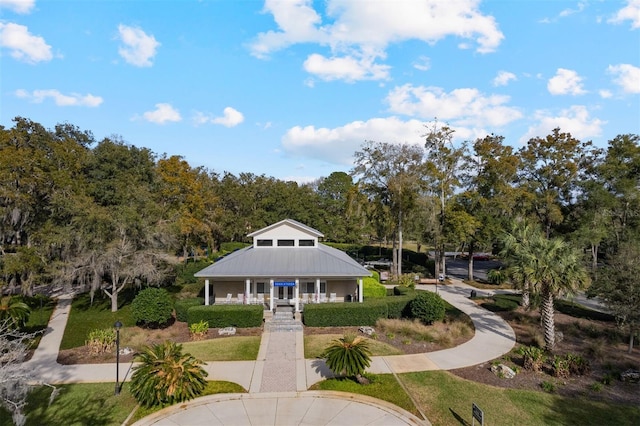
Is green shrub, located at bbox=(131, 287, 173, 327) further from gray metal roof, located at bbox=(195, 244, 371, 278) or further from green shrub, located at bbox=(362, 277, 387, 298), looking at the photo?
green shrub, located at bbox=(362, 277, 387, 298)

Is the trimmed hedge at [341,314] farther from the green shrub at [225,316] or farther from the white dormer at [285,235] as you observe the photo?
the white dormer at [285,235]

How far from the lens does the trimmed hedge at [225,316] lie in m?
22.6

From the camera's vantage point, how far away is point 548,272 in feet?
61.2

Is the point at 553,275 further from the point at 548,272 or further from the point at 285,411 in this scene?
the point at 285,411

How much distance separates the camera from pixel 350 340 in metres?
15.8

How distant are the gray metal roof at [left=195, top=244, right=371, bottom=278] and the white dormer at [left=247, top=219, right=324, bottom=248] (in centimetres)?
60

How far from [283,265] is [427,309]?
1041cm

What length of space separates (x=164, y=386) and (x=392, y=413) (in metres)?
8.36

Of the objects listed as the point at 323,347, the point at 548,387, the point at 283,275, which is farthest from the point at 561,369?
the point at 283,275

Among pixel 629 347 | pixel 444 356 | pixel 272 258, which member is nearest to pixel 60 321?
pixel 272 258

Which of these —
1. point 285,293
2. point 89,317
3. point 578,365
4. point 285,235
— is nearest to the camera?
Answer: point 578,365

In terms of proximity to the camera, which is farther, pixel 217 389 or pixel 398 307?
pixel 398 307

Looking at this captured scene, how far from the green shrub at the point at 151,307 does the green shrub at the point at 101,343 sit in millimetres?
2472

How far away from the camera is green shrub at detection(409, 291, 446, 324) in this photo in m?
23.8
